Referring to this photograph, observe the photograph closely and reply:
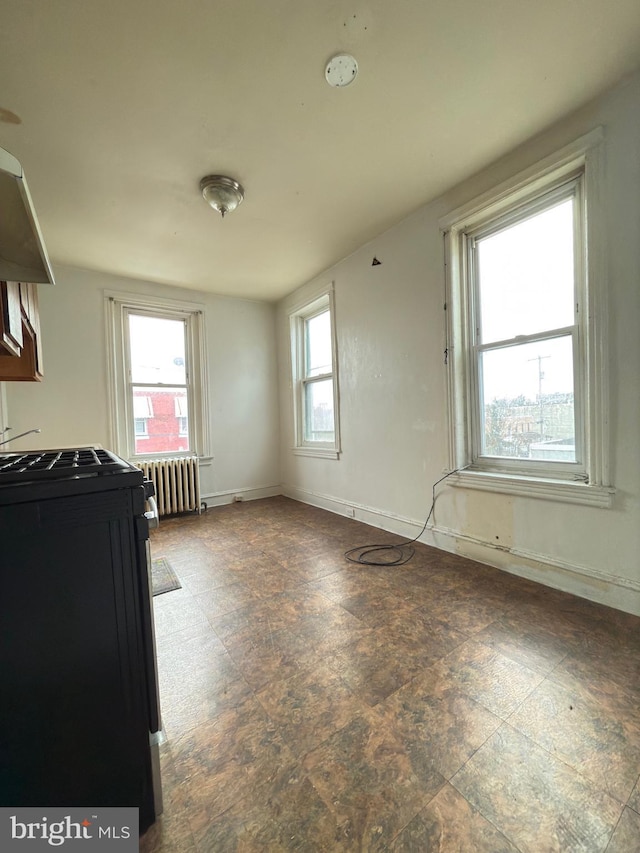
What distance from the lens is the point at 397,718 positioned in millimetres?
1221

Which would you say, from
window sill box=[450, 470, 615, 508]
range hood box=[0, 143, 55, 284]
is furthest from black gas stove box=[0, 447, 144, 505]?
window sill box=[450, 470, 615, 508]

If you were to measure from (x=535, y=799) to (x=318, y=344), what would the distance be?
4.06 metres

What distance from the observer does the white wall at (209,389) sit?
3.44 m

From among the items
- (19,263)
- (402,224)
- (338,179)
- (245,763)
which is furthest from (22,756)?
(402,224)

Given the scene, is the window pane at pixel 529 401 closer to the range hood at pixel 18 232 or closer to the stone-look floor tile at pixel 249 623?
the stone-look floor tile at pixel 249 623

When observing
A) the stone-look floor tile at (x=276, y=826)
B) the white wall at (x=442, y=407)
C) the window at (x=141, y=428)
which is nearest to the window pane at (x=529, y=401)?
the white wall at (x=442, y=407)

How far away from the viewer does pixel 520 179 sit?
215 cm

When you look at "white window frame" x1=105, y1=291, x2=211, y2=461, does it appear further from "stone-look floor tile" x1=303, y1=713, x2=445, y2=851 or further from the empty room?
"stone-look floor tile" x1=303, y1=713, x2=445, y2=851

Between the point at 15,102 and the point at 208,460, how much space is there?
11.2 feet

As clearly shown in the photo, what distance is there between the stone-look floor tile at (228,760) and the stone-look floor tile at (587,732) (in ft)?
2.81

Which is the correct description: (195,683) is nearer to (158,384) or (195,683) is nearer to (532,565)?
(532,565)

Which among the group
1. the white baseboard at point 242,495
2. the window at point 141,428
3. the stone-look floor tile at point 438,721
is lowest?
the stone-look floor tile at point 438,721

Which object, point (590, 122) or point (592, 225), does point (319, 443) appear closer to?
point (592, 225)

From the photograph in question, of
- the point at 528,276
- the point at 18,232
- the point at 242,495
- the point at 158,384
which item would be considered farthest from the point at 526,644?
the point at 158,384
